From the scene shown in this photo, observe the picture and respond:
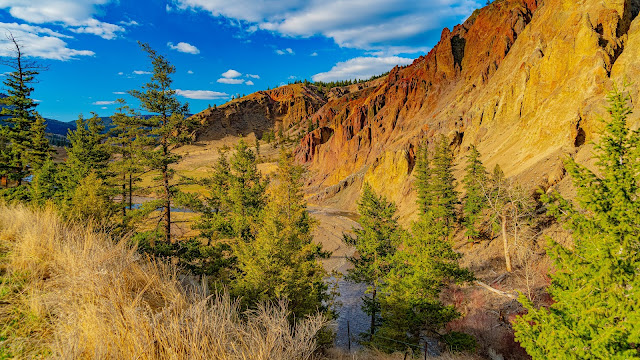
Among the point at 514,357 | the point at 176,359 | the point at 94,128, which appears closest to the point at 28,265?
the point at 176,359

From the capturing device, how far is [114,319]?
2.98 m

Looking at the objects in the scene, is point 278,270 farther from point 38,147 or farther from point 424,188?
point 38,147

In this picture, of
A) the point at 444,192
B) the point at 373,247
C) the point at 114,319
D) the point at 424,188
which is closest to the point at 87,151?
the point at 373,247

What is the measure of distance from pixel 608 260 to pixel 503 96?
46.7m

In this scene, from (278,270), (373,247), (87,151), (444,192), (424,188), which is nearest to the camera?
(278,270)

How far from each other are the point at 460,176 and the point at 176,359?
4310cm

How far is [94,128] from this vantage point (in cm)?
2698

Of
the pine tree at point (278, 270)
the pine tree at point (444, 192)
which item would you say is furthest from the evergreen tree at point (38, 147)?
the pine tree at point (444, 192)

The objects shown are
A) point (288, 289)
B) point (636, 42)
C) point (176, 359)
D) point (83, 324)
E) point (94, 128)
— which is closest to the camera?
point (176, 359)

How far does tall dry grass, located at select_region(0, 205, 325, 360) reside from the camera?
111 inches

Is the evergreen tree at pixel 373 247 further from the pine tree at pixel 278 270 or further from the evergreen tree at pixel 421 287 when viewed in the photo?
the pine tree at pixel 278 270

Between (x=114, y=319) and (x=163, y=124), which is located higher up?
(x=163, y=124)

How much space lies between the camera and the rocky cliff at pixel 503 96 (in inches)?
1254

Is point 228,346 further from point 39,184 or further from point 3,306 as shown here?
point 39,184
